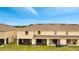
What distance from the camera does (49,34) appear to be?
14.9 ft

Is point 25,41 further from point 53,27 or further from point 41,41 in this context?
point 53,27

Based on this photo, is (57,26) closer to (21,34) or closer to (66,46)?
(66,46)

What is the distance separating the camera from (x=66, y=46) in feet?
15.0

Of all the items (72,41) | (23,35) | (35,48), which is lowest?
(35,48)

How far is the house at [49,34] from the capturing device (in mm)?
4500

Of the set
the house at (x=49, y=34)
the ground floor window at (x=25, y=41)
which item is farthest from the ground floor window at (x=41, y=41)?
the ground floor window at (x=25, y=41)

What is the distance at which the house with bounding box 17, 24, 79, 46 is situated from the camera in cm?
450

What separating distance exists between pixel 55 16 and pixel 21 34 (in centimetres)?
80

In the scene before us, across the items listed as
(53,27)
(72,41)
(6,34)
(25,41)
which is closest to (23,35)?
(25,41)

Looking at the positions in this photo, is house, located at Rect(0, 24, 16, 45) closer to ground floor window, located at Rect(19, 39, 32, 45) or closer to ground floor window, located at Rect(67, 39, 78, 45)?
ground floor window, located at Rect(19, 39, 32, 45)

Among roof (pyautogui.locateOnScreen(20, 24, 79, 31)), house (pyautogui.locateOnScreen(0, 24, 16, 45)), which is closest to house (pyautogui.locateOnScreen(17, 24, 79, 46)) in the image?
roof (pyautogui.locateOnScreen(20, 24, 79, 31))

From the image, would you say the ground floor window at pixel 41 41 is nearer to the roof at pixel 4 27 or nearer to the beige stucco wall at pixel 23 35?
the beige stucco wall at pixel 23 35

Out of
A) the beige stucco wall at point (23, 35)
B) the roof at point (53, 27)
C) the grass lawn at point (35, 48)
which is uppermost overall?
the roof at point (53, 27)
